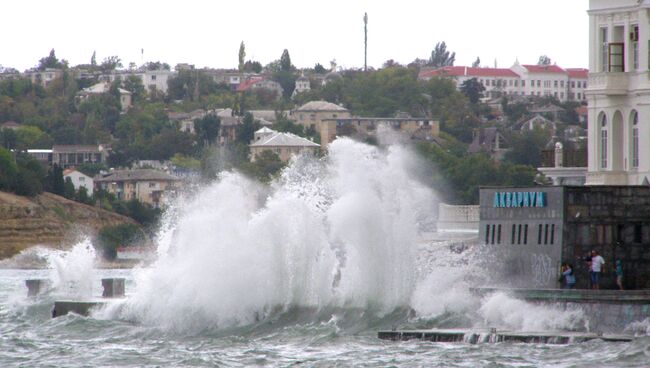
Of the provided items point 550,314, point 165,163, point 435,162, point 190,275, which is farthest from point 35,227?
point 550,314

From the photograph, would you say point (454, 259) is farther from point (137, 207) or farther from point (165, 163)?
point (165, 163)

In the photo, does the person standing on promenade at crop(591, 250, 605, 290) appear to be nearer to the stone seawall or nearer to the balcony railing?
the stone seawall

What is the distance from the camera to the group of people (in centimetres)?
3984

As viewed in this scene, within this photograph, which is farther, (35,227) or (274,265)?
(35,227)

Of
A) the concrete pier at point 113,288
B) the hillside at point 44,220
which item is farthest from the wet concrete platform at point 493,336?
the hillside at point 44,220

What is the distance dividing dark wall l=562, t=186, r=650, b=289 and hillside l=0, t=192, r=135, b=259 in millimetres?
98406

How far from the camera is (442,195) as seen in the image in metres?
115

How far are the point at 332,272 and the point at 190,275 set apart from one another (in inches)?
141

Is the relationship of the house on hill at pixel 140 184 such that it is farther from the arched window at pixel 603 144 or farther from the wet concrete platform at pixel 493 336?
the wet concrete platform at pixel 493 336

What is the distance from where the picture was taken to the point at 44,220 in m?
143

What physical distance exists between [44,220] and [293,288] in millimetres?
100058

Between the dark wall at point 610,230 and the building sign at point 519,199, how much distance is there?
31.9 inches

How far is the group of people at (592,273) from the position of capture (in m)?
39.8

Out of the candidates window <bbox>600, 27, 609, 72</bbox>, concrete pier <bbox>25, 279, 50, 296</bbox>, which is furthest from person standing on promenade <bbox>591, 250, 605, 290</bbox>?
concrete pier <bbox>25, 279, 50, 296</bbox>
